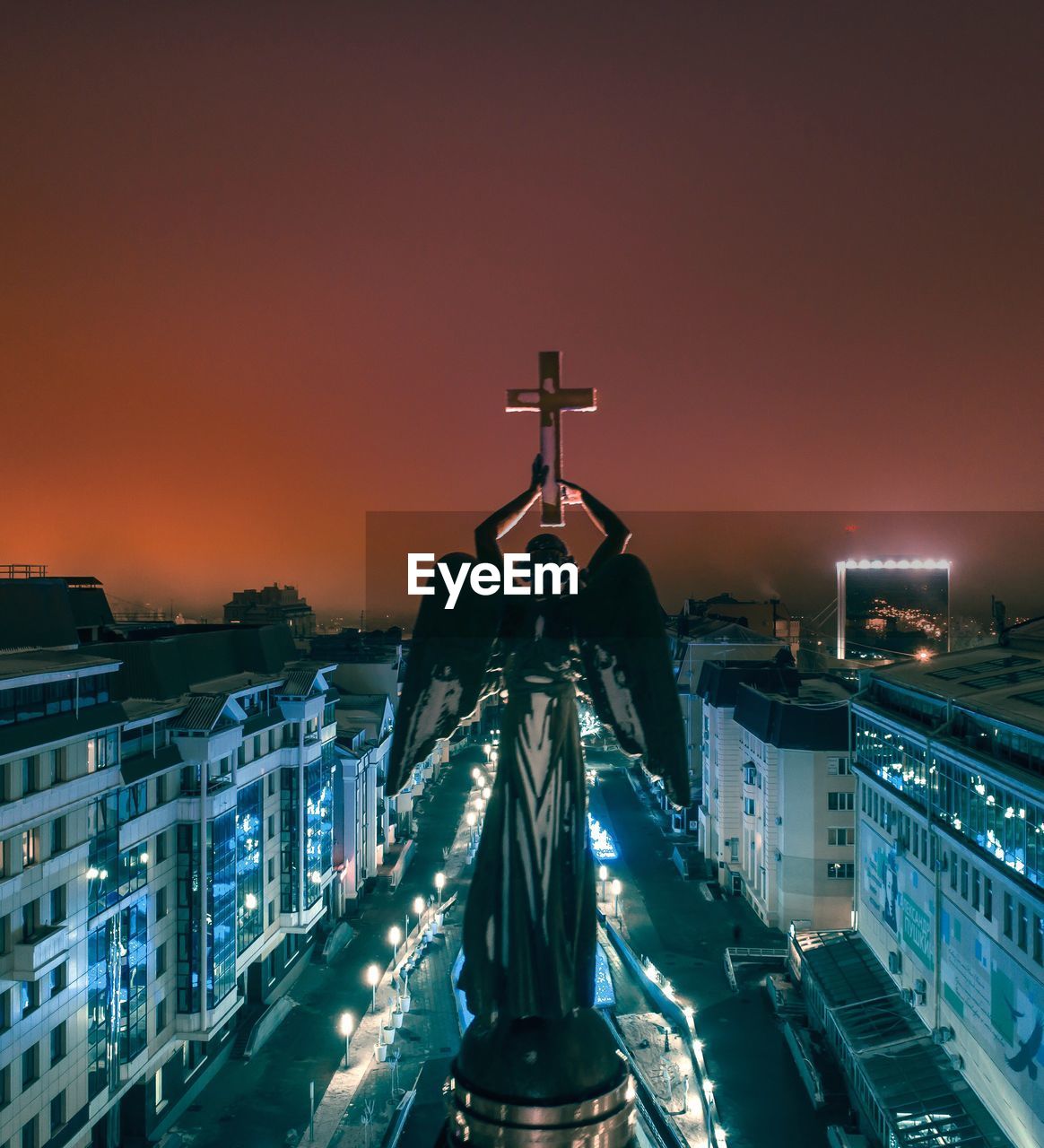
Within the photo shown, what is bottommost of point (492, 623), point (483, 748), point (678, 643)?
point (483, 748)

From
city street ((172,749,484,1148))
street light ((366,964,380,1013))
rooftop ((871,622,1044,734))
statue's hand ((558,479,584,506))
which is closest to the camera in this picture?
statue's hand ((558,479,584,506))

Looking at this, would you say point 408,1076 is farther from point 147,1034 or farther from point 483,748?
point 483,748

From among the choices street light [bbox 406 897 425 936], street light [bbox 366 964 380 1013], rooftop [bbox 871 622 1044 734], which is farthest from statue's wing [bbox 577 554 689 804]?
street light [bbox 406 897 425 936]

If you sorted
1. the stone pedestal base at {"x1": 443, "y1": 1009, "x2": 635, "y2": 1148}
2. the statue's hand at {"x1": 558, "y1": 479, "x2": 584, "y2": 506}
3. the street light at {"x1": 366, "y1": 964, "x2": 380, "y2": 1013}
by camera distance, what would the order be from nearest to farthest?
the stone pedestal base at {"x1": 443, "y1": 1009, "x2": 635, "y2": 1148}
the statue's hand at {"x1": 558, "y1": 479, "x2": 584, "y2": 506}
the street light at {"x1": 366, "y1": 964, "x2": 380, "y2": 1013}

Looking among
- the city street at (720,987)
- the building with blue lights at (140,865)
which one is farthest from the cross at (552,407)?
the city street at (720,987)

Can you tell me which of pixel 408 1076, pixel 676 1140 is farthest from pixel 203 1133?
pixel 676 1140

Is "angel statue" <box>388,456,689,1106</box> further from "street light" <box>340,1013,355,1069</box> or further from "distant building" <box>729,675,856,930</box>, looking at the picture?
"distant building" <box>729,675,856,930</box>

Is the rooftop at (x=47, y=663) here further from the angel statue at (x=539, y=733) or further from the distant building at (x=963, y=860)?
the distant building at (x=963, y=860)
